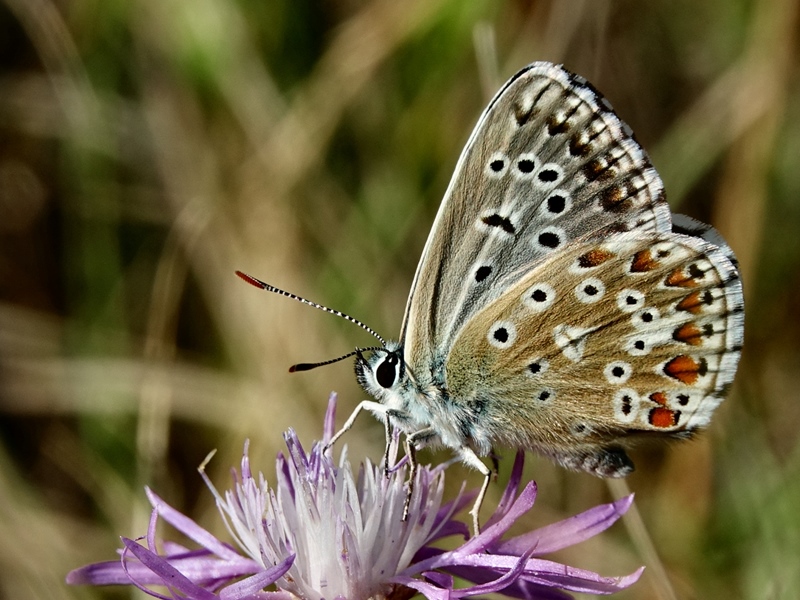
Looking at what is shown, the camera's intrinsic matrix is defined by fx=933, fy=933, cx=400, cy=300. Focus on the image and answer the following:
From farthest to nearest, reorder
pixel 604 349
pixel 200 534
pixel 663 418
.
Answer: pixel 200 534 → pixel 604 349 → pixel 663 418

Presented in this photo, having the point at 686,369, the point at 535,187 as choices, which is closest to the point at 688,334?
the point at 686,369

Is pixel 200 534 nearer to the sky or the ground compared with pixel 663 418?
nearer to the sky

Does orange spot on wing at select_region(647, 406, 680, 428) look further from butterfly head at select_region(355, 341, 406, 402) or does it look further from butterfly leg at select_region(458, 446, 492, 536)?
butterfly head at select_region(355, 341, 406, 402)

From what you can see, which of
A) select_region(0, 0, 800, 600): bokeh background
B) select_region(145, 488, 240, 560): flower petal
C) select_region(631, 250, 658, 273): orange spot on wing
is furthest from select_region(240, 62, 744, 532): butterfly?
select_region(0, 0, 800, 600): bokeh background

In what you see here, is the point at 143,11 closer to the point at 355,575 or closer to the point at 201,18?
the point at 201,18

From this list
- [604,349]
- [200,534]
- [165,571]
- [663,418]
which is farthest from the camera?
[200,534]

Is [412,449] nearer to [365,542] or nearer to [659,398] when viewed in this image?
[365,542]

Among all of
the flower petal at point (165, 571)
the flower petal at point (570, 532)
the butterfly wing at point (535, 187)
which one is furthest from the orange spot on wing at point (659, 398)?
the flower petal at point (165, 571)
